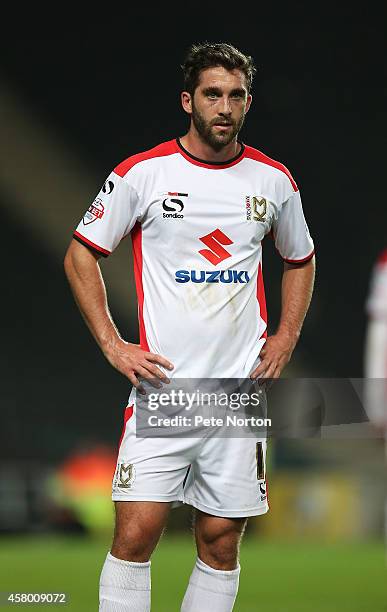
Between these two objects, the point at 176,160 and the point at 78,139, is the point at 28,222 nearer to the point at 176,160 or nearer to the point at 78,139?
the point at 78,139

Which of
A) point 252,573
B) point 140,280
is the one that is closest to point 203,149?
point 140,280

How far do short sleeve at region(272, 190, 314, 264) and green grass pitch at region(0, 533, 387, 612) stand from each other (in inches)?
67.2

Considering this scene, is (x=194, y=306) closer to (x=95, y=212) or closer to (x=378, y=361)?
(x=95, y=212)

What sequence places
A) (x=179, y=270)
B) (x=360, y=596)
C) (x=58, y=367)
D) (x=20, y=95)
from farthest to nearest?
(x=58, y=367)
(x=20, y=95)
(x=360, y=596)
(x=179, y=270)

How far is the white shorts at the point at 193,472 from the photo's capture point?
2.85 m

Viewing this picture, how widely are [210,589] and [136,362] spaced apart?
604 mm

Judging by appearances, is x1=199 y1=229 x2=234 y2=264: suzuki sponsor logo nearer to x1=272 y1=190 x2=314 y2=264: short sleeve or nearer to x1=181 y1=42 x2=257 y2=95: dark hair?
x1=272 y1=190 x2=314 y2=264: short sleeve

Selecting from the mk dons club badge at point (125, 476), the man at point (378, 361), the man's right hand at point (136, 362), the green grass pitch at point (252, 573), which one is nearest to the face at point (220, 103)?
the man's right hand at point (136, 362)

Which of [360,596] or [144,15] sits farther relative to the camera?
[144,15]

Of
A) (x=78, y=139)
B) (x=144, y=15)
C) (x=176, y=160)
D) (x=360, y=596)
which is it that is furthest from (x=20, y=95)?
(x=176, y=160)

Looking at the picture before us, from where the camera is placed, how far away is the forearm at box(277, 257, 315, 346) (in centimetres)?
308

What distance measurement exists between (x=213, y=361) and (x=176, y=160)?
52 cm

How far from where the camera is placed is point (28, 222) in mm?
9227

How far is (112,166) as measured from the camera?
8852 millimetres
